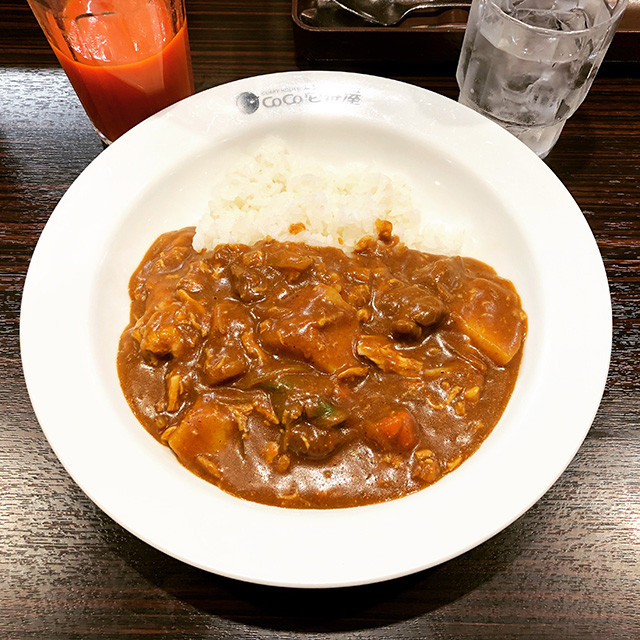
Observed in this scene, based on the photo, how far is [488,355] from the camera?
215 centimetres

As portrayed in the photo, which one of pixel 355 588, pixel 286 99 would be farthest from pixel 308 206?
pixel 355 588

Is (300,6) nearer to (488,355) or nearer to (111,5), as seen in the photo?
(111,5)

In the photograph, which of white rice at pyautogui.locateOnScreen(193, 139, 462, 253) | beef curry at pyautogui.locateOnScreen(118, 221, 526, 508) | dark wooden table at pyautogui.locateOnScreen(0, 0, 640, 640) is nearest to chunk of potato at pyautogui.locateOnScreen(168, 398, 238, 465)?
beef curry at pyautogui.locateOnScreen(118, 221, 526, 508)

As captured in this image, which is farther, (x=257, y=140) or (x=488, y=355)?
(x=257, y=140)

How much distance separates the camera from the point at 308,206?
8.64ft

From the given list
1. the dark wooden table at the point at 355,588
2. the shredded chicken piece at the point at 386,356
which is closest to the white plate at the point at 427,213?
the dark wooden table at the point at 355,588

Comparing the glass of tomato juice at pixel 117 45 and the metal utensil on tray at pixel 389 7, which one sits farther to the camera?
the metal utensil on tray at pixel 389 7

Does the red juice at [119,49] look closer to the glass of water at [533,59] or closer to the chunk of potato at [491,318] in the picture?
the glass of water at [533,59]

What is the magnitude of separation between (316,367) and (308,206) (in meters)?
0.89

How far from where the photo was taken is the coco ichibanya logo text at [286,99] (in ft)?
9.00

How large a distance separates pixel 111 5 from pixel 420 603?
8.70 feet

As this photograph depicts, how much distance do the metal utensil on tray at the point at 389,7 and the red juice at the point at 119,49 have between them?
96 cm

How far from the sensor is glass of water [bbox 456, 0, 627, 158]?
252cm

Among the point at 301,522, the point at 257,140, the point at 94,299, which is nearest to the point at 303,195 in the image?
the point at 257,140
